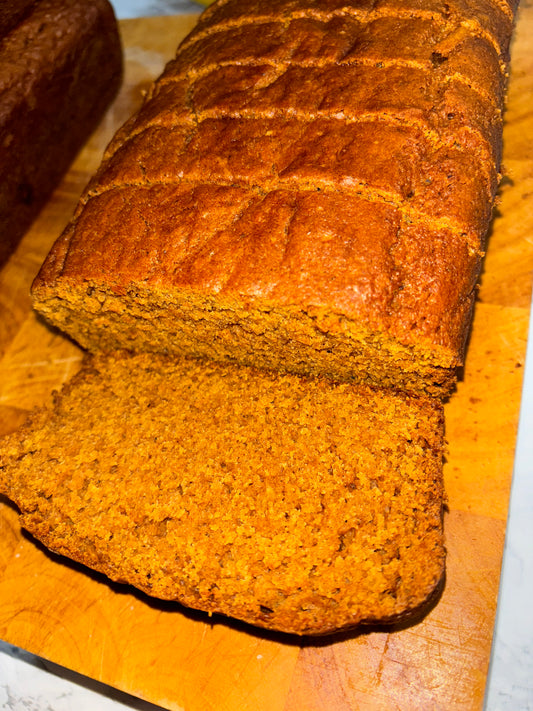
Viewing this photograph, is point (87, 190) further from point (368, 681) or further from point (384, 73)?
point (368, 681)

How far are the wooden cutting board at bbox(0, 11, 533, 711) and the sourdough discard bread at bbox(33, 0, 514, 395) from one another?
0.43m

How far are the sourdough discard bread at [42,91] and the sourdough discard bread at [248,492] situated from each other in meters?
1.50

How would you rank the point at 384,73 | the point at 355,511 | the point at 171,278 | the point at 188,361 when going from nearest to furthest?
the point at 355,511
the point at 171,278
the point at 384,73
the point at 188,361

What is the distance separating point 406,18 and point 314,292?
157 centimetres

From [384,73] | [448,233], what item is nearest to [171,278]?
[448,233]

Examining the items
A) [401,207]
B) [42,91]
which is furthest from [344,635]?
[42,91]

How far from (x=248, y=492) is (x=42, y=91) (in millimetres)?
2688

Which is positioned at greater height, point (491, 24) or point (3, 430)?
point (491, 24)

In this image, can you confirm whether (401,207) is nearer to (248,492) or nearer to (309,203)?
(309,203)

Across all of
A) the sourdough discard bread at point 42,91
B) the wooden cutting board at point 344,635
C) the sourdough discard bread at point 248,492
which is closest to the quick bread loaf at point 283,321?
the sourdough discard bread at point 248,492

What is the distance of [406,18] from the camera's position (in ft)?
9.97

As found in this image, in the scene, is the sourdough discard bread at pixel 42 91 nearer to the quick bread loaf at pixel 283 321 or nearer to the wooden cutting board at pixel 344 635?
the quick bread loaf at pixel 283 321

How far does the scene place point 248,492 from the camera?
8.20 ft

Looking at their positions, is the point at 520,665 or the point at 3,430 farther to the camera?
the point at 3,430
